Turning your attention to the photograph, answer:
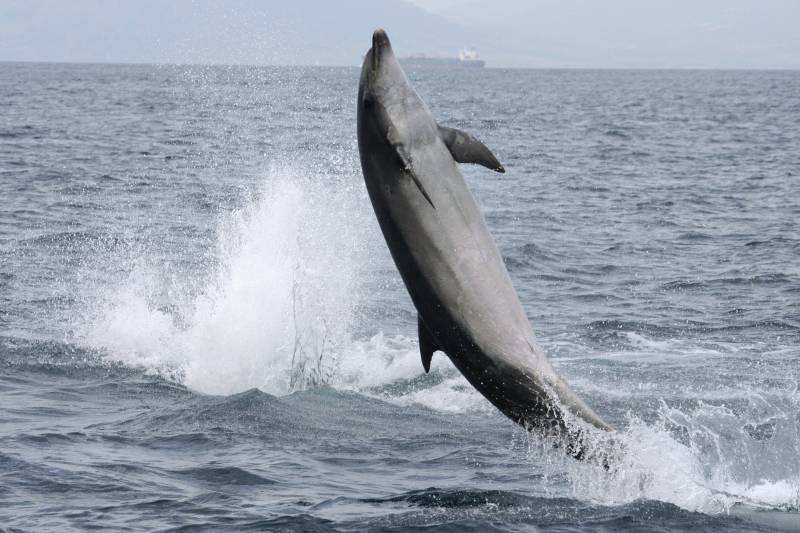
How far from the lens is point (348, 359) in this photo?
1664 cm

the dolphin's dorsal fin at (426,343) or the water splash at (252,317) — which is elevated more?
the dolphin's dorsal fin at (426,343)

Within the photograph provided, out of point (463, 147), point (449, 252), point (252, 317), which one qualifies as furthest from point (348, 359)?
point (463, 147)

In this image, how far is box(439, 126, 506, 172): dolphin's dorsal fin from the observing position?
8375mm

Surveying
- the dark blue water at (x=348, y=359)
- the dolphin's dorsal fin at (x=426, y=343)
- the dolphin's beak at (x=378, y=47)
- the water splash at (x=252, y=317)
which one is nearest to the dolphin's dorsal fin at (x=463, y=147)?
the dolphin's beak at (x=378, y=47)

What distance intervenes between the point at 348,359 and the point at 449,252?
8.50 meters

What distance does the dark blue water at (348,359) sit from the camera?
10.3 meters

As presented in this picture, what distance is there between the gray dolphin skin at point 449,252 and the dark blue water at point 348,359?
1301 millimetres

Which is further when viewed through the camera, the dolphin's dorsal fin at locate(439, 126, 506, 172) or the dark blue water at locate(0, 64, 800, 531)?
the dark blue water at locate(0, 64, 800, 531)

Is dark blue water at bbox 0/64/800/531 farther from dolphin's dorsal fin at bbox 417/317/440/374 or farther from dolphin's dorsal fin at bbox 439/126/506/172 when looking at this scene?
dolphin's dorsal fin at bbox 439/126/506/172

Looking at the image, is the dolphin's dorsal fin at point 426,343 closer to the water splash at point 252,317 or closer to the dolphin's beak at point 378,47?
the dolphin's beak at point 378,47

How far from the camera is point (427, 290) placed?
8297 mm

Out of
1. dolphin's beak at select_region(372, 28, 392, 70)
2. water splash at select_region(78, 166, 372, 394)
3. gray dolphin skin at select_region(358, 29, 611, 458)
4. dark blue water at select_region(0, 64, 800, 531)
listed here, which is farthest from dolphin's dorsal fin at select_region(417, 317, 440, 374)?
water splash at select_region(78, 166, 372, 394)

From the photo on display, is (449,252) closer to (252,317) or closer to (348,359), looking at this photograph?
(348,359)

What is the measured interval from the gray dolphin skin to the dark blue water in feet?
4.27
